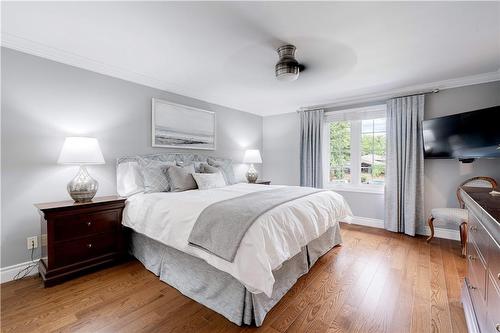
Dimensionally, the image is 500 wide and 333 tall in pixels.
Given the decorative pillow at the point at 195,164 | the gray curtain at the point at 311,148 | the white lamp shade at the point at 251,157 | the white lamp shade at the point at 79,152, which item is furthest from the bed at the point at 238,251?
the white lamp shade at the point at 251,157

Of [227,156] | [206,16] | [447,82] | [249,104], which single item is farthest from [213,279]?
[447,82]

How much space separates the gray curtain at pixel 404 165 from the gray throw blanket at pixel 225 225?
8.90 ft

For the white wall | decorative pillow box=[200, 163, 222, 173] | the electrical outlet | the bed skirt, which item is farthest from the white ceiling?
the bed skirt

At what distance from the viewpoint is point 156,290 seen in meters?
2.03

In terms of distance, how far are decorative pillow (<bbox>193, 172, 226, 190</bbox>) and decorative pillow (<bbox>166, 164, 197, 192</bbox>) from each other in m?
0.08

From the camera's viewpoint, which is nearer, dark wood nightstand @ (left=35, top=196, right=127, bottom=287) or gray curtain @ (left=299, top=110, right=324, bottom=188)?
dark wood nightstand @ (left=35, top=196, right=127, bottom=287)

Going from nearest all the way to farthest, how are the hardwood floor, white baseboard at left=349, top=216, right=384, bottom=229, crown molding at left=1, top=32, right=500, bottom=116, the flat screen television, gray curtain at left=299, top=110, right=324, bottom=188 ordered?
the hardwood floor → crown molding at left=1, top=32, right=500, bottom=116 → the flat screen television → white baseboard at left=349, top=216, right=384, bottom=229 → gray curtain at left=299, top=110, right=324, bottom=188

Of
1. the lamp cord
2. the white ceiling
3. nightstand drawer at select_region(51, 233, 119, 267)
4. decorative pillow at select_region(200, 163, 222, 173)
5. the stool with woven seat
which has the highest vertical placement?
the white ceiling

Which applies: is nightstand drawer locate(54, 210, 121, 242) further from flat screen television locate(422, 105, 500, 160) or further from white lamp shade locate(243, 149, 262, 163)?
flat screen television locate(422, 105, 500, 160)

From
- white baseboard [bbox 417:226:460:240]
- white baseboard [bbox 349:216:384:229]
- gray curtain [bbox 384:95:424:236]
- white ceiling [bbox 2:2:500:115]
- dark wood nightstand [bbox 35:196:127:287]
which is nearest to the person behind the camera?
white ceiling [bbox 2:2:500:115]

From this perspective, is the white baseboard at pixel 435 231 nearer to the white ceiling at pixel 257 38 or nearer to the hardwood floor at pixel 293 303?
the hardwood floor at pixel 293 303

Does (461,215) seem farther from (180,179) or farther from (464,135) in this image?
(180,179)

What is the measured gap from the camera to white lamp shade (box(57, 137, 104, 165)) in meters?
2.23

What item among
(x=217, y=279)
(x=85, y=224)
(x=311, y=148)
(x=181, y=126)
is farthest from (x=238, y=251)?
(x=311, y=148)
